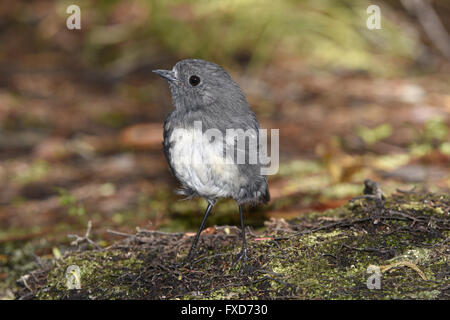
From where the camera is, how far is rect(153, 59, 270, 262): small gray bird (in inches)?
106

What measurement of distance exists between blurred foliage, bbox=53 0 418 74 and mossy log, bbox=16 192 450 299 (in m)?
4.46

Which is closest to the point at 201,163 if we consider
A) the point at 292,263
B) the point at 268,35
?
the point at 292,263

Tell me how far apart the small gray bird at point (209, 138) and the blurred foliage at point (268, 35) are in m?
3.97

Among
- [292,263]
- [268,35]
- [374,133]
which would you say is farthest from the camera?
[268,35]

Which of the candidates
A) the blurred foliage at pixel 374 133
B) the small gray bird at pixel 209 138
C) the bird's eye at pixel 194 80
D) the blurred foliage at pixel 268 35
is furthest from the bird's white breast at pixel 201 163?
the blurred foliage at pixel 268 35

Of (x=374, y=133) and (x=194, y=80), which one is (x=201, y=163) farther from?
(x=374, y=133)

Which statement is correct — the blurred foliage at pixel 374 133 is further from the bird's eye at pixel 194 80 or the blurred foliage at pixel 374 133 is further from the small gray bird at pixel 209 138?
the bird's eye at pixel 194 80

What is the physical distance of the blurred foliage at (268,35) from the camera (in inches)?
282

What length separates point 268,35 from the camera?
294 inches

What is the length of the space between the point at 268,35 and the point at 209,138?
202 inches

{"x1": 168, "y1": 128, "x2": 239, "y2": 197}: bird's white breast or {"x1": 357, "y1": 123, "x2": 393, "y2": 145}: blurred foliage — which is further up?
{"x1": 357, "y1": 123, "x2": 393, "y2": 145}: blurred foliage

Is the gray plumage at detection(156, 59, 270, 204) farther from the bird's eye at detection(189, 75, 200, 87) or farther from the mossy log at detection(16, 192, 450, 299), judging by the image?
the mossy log at detection(16, 192, 450, 299)

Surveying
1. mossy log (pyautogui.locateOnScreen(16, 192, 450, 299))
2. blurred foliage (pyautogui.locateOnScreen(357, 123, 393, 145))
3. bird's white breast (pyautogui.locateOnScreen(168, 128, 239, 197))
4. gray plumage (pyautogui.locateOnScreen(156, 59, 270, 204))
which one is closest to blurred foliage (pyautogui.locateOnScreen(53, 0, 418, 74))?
blurred foliage (pyautogui.locateOnScreen(357, 123, 393, 145))
